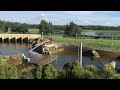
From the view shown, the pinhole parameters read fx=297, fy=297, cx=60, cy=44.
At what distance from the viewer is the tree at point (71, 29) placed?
268 inches

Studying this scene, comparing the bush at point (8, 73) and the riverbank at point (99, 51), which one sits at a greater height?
the bush at point (8, 73)

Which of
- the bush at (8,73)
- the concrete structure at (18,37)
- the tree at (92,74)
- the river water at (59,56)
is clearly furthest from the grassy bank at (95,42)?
the bush at (8,73)

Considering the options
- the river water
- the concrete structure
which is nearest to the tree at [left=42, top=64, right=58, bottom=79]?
the river water

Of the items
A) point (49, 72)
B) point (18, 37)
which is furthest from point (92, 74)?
point (18, 37)

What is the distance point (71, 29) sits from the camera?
7.41 meters

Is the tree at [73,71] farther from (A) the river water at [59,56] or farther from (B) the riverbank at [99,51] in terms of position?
(B) the riverbank at [99,51]

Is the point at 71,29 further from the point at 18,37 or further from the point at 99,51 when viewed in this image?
the point at 18,37

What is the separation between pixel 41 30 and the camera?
782cm

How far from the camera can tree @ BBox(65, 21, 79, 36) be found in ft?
22.3

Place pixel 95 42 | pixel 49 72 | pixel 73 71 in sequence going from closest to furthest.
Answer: pixel 73 71 → pixel 49 72 → pixel 95 42

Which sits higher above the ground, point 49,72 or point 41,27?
point 41,27

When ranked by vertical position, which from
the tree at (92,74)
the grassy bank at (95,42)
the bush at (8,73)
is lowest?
the tree at (92,74)
